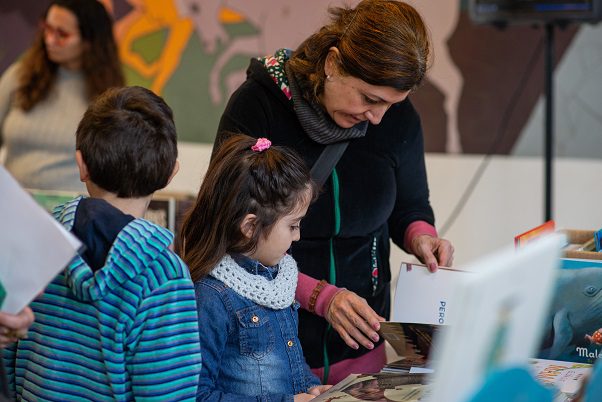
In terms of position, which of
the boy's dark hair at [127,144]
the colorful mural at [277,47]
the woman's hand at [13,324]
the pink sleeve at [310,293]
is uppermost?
the colorful mural at [277,47]

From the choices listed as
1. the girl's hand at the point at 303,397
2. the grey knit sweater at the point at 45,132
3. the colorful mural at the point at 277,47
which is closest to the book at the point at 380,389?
the girl's hand at the point at 303,397

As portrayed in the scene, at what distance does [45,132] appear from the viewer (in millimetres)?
3262

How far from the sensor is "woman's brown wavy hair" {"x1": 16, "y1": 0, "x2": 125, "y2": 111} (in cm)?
326

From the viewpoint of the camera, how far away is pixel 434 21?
431cm

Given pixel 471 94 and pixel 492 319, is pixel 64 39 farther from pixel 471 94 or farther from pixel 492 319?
pixel 492 319

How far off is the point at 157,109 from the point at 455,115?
121 inches

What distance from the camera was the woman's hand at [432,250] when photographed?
201 centimetres

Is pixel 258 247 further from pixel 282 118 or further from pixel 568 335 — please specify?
pixel 568 335

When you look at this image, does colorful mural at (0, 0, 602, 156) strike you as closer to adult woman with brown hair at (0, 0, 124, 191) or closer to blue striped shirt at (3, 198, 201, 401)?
adult woman with brown hair at (0, 0, 124, 191)

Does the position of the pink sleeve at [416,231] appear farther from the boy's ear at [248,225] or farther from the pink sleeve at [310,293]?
the boy's ear at [248,225]

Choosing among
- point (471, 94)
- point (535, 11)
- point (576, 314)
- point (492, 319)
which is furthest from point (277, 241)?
point (471, 94)

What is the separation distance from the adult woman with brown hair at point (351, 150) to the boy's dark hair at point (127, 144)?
40cm

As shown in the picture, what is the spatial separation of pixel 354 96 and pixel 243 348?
57 cm

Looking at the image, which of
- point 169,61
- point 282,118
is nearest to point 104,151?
point 282,118
